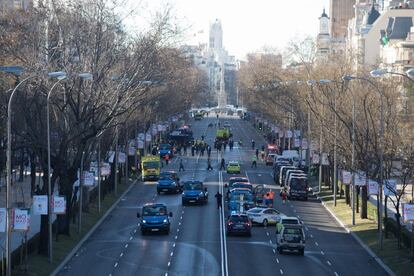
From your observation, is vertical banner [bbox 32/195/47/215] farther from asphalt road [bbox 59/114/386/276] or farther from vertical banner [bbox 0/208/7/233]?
vertical banner [bbox 0/208/7/233]

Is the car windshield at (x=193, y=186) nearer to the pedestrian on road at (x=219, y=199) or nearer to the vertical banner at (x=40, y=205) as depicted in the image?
the pedestrian on road at (x=219, y=199)

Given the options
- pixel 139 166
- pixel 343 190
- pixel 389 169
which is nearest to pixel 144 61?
pixel 389 169

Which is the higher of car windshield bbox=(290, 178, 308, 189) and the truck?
the truck

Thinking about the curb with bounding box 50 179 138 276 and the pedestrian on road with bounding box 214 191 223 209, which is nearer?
the curb with bounding box 50 179 138 276

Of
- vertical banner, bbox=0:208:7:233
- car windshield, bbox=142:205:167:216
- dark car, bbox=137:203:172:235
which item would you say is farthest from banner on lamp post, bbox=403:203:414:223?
car windshield, bbox=142:205:167:216

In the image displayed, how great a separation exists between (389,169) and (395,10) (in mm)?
93040

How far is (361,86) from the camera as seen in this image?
83250mm

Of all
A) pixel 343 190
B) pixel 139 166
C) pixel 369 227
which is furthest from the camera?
pixel 139 166

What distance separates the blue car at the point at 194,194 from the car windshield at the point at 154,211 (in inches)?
553

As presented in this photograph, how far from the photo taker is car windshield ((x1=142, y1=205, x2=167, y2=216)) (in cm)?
5803

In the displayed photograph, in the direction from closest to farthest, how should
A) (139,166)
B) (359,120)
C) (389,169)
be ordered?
(389,169) → (359,120) → (139,166)

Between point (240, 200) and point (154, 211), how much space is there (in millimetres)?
11205

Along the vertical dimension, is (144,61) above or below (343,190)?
above

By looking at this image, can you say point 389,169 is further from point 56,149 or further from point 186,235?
point 56,149
